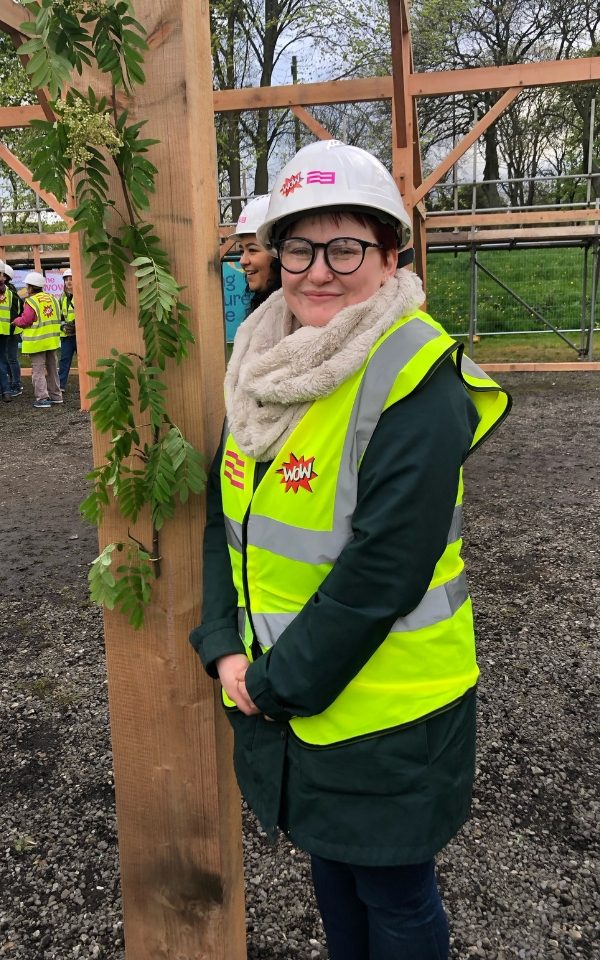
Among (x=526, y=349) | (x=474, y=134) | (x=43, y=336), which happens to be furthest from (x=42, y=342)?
(x=526, y=349)

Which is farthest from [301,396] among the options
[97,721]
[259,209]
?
[97,721]

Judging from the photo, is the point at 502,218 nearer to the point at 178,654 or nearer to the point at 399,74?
the point at 399,74

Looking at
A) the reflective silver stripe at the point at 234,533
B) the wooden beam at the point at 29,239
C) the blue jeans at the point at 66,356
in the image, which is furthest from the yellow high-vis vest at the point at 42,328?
the reflective silver stripe at the point at 234,533

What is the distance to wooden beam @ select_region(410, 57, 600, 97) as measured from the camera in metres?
9.23

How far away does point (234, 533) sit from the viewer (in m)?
1.55

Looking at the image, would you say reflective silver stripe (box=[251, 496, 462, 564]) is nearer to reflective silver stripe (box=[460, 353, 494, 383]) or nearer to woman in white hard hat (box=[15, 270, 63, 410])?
reflective silver stripe (box=[460, 353, 494, 383])

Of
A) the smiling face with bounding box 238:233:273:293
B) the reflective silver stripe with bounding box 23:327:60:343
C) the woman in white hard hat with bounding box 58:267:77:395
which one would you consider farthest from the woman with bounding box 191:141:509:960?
the woman in white hard hat with bounding box 58:267:77:395

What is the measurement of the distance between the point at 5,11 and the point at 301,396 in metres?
4.52

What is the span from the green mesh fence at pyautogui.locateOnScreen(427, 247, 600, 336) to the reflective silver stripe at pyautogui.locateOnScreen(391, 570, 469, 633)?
1637cm

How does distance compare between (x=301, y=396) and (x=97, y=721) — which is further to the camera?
(x=97, y=721)

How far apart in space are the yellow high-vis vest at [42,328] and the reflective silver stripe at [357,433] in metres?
11.0

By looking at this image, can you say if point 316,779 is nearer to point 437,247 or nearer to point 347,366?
point 347,366

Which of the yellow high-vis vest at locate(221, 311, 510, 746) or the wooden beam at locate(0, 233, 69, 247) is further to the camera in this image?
the wooden beam at locate(0, 233, 69, 247)

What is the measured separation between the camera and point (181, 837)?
1.86 metres
